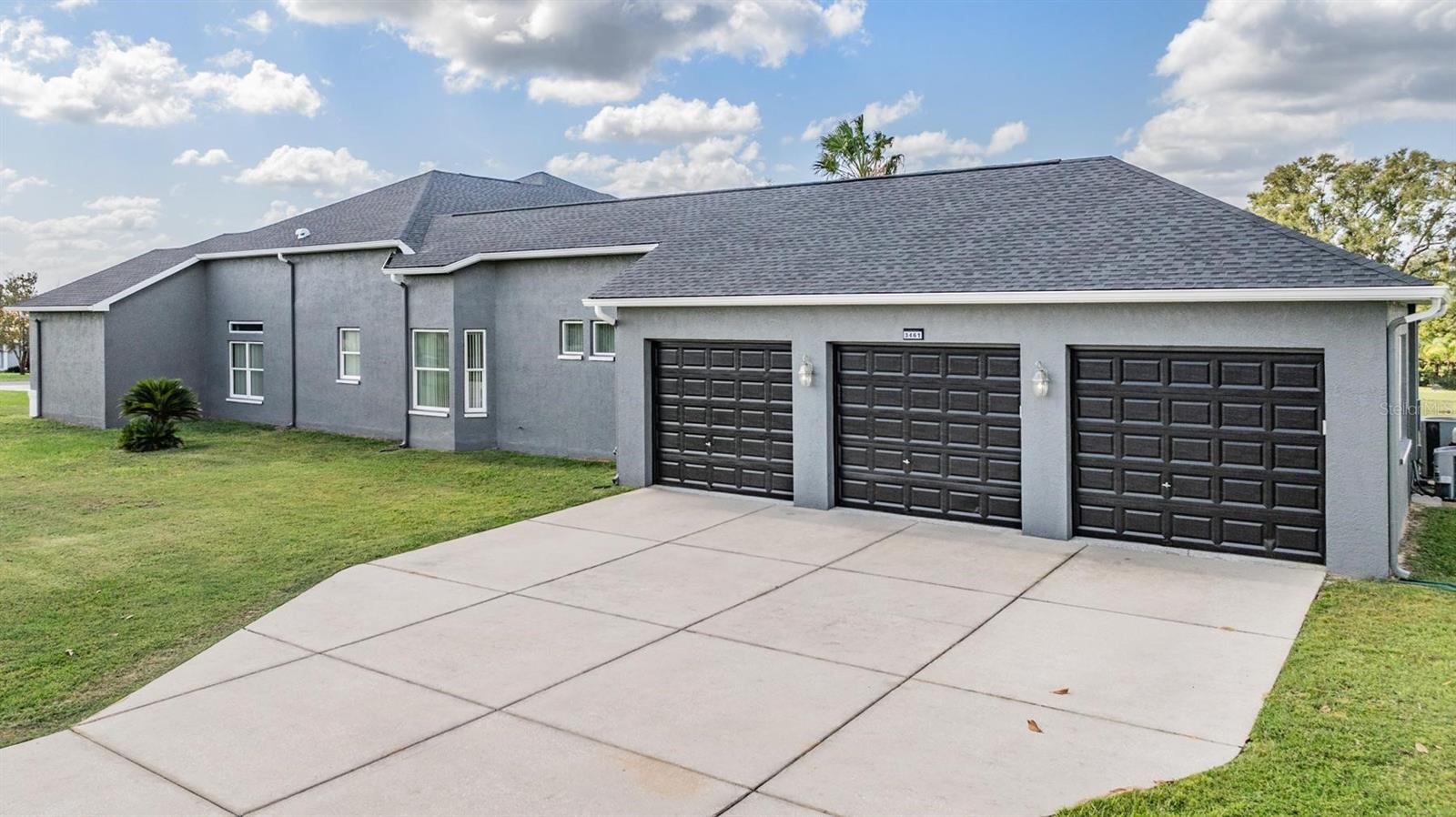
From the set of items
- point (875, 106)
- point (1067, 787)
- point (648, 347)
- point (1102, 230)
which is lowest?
point (1067, 787)

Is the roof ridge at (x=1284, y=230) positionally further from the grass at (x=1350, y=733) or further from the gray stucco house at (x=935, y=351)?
the grass at (x=1350, y=733)

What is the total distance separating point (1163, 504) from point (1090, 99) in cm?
1921

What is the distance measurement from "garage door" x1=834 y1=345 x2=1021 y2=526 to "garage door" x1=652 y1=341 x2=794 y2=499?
90 centimetres

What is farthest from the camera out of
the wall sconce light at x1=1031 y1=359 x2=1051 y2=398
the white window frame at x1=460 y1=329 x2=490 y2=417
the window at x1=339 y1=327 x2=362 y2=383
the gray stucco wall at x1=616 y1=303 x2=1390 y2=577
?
the window at x1=339 y1=327 x2=362 y2=383

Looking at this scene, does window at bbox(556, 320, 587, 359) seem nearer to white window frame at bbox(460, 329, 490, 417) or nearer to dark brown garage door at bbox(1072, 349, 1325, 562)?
white window frame at bbox(460, 329, 490, 417)

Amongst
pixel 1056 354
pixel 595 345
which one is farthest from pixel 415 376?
pixel 1056 354

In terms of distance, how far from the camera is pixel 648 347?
14094 millimetres

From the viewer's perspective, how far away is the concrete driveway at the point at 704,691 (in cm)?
498

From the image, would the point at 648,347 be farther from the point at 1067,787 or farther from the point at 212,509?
the point at 1067,787

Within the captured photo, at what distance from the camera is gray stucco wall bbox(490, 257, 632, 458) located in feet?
54.7

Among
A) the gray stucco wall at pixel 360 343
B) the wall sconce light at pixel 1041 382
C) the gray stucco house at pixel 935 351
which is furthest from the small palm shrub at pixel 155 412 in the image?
the wall sconce light at pixel 1041 382

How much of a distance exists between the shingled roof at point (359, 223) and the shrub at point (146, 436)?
4810 mm

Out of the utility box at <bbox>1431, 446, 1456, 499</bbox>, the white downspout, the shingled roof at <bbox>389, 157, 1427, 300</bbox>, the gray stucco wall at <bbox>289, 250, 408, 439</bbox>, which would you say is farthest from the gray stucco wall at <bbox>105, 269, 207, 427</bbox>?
the utility box at <bbox>1431, 446, 1456, 499</bbox>

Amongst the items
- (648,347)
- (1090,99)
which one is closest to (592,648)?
(648,347)
